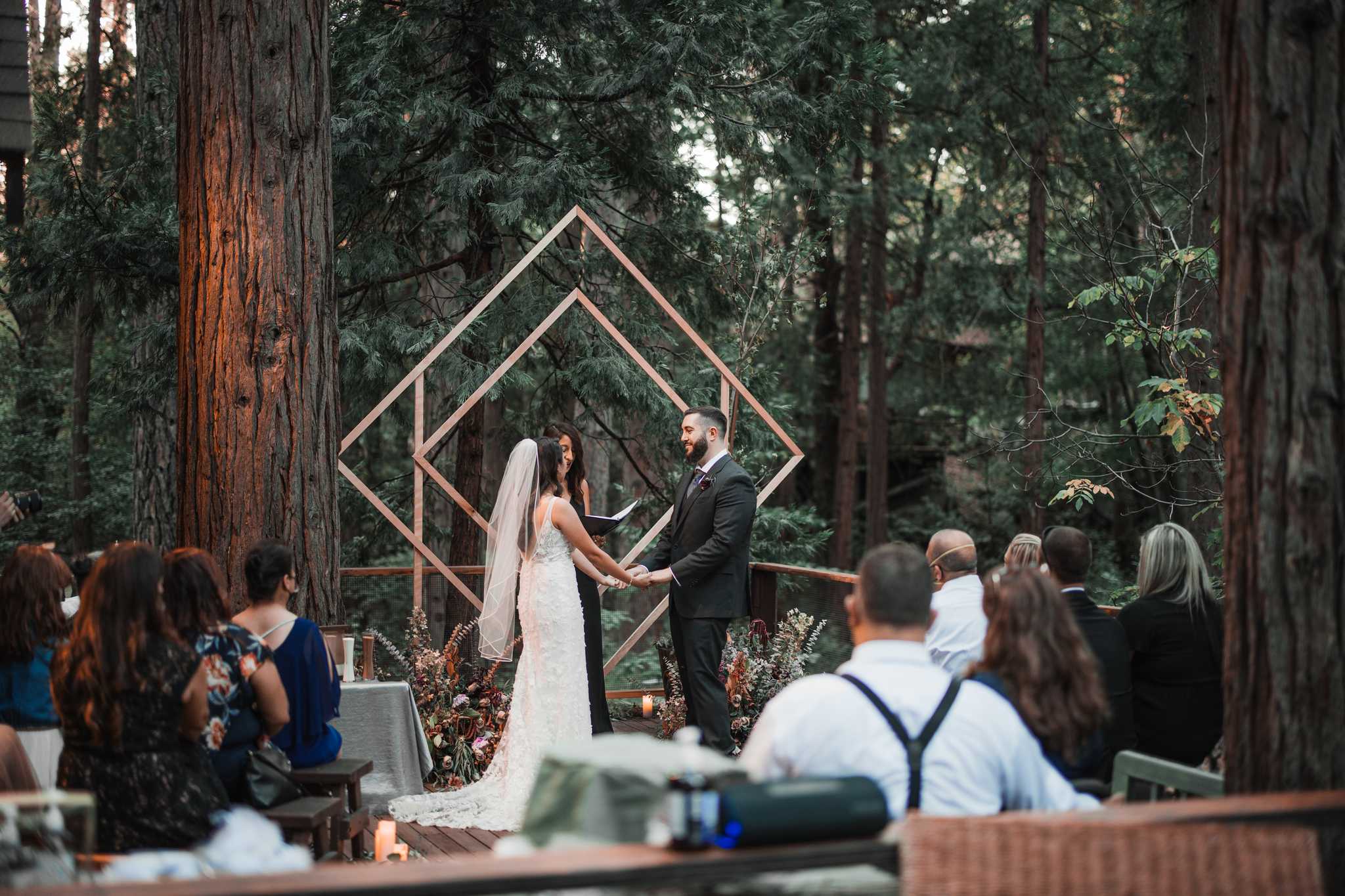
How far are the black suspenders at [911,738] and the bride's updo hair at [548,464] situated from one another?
3.44 metres

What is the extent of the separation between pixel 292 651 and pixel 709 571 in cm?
259

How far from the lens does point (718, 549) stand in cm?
610

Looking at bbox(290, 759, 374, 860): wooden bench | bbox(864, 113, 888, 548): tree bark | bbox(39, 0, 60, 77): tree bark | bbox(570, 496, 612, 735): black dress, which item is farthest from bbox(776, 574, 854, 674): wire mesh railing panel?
bbox(39, 0, 60, 77): tree bark

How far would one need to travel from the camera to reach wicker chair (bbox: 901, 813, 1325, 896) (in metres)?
2.09

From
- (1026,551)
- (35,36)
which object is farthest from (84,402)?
(1026,551)

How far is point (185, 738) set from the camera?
10.3 feet

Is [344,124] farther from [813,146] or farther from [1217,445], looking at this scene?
[1217,445]

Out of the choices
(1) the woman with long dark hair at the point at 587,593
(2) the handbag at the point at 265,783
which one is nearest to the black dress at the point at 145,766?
(2) the handbag at the point at 265,783

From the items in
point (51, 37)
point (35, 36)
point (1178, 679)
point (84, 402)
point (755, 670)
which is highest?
point (51, 37)

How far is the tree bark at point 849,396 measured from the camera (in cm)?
1642

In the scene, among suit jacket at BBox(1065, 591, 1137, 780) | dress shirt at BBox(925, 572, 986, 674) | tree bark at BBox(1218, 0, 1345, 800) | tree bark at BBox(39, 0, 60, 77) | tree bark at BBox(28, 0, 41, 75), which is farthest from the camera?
tree bark at BBox(39, 0, 60, 77)

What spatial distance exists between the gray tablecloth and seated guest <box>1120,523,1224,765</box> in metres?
3.16

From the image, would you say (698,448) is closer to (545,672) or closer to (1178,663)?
(545,672)

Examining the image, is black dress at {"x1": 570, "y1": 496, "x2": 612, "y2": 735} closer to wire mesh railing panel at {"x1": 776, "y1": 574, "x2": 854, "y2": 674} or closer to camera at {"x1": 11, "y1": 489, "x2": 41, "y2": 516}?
wire mesh railing panel at {"x1": 776, "y1": 574, "x2": 854, "y2": 674}
